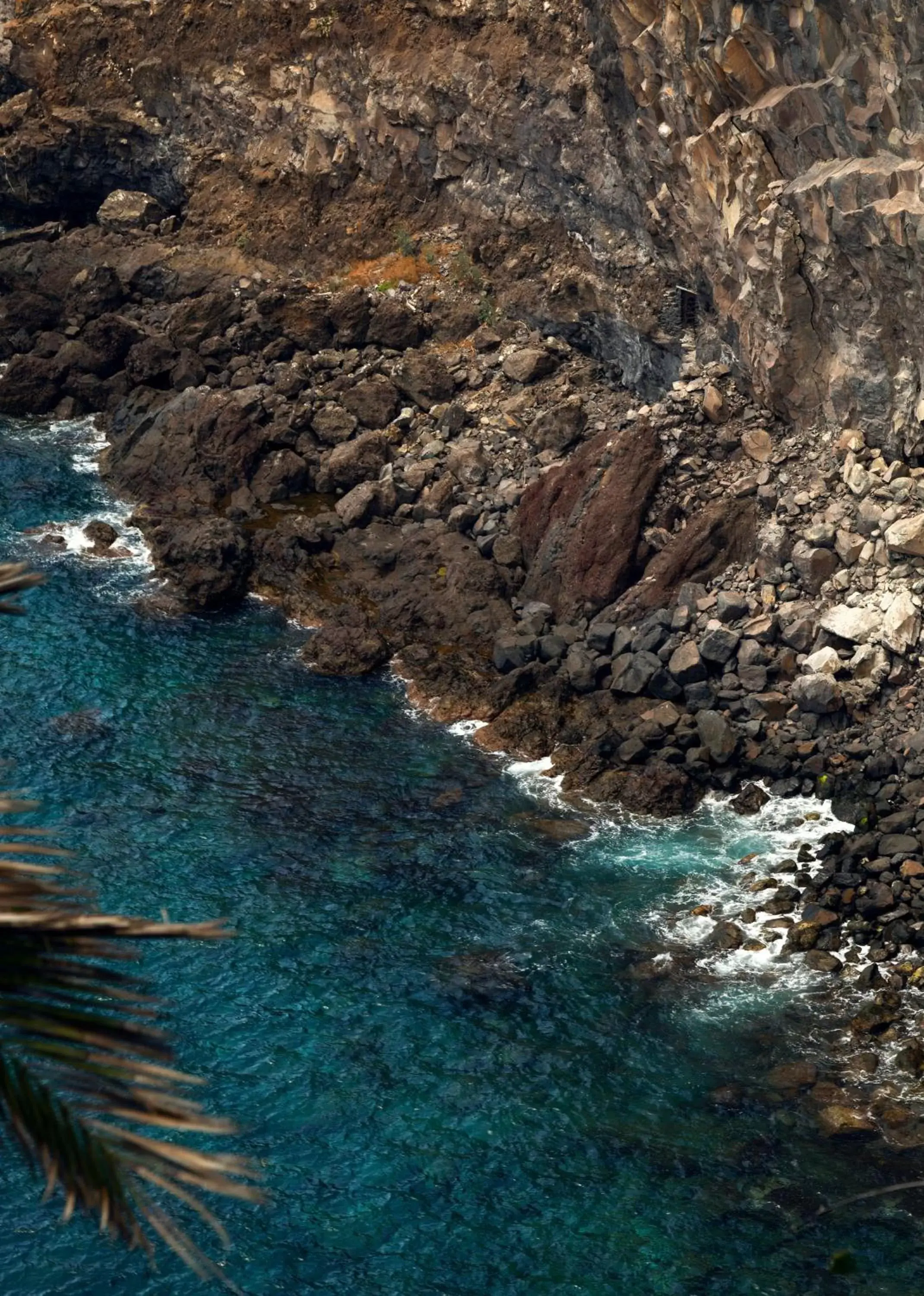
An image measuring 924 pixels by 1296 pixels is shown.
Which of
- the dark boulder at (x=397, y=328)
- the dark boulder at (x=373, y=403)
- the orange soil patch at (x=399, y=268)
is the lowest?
the dark boulder at (x=373, y=403)

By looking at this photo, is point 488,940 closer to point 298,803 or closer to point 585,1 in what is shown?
point 298,803

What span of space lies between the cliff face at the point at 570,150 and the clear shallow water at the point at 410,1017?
1341 centimetres

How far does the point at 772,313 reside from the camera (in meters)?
36.6

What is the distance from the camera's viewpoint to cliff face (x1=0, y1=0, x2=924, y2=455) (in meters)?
32.7

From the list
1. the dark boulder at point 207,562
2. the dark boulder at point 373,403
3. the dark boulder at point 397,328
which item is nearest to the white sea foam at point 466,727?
the dark boulder at point 207,562

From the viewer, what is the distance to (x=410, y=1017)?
25516 millimetres

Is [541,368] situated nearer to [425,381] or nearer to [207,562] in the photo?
[425,381]

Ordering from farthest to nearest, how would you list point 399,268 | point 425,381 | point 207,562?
point 399,268 → point 425,381 → point 207,562

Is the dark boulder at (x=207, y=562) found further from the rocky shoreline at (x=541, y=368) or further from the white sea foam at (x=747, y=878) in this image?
the white sea foam at (x=747, y=878)

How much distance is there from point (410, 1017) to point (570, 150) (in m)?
31.2

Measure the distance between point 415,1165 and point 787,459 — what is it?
2183 cm

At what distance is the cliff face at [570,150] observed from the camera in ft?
107

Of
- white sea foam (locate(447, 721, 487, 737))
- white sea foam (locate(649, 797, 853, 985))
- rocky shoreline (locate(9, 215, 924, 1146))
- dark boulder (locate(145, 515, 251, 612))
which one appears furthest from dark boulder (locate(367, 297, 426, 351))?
white sea foam (locate(649, 797, 853, 985))

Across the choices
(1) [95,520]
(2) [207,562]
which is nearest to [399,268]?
(1) [95,520]
